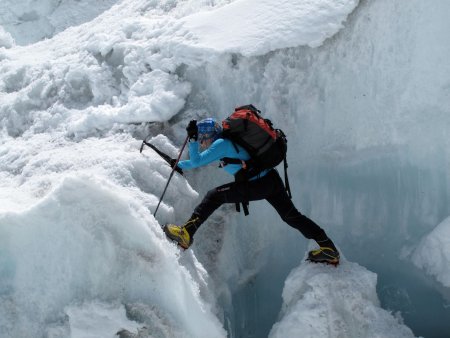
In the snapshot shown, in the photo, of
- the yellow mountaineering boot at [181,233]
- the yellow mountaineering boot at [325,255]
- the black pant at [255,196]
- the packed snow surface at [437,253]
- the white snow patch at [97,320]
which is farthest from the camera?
the packed snow surface at [437,253]

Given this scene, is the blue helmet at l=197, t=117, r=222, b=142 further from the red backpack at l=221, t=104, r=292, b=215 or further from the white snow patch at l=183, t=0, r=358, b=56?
the white snow patch at l=183, t=0, r=358, b=56

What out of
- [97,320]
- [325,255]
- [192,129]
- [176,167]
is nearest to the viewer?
[97,320]

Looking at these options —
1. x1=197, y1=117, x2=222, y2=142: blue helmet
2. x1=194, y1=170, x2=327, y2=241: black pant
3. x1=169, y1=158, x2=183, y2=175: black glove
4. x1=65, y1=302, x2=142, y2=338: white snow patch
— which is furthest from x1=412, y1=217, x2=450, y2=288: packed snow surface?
x1=65, y1=302, x2=142, y2=338: white snow patch

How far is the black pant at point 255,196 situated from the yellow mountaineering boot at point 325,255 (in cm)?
27

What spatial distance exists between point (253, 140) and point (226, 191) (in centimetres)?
49

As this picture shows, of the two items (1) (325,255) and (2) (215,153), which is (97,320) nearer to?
(2) (215,153)

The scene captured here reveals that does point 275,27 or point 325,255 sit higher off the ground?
point 275,27

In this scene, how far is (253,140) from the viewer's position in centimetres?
417

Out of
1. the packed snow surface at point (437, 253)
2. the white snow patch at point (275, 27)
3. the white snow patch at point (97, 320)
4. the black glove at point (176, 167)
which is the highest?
the white snow patch at point (275, 27)

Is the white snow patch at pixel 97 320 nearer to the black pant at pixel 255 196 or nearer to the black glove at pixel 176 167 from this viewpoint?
the black pant at pixel 255 196

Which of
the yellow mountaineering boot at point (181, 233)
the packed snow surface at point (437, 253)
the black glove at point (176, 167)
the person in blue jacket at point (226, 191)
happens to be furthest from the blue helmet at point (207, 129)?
the packed snow surface at point (437, 253)

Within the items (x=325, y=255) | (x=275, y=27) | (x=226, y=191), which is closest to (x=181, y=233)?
(x=226, y=191)

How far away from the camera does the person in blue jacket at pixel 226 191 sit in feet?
13.6

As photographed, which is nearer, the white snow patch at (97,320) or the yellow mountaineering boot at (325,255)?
the white snow patch at (97,320)
